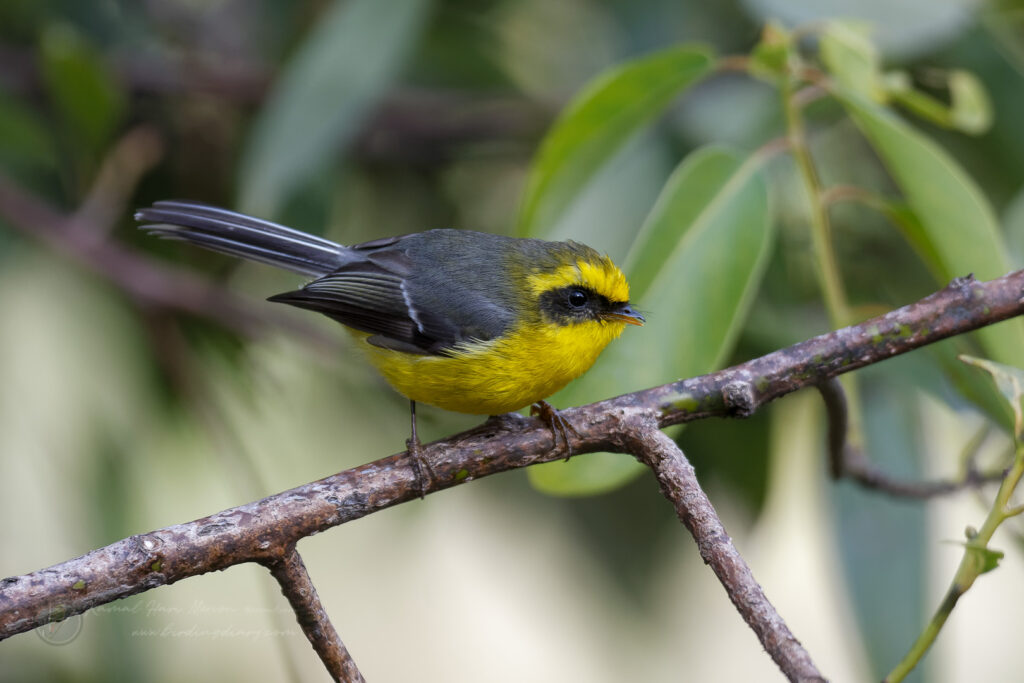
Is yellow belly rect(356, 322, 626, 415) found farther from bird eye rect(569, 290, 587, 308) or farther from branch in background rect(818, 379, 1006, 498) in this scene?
branch in background rect(818, 379, 1006, 498)

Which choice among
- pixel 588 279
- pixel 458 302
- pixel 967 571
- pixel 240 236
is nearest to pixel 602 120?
pixel 588 279

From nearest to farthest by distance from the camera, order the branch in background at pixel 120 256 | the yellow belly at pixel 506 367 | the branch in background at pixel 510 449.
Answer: the branch in background at pixel 510 449, the yellow belly at pixel 506 367, the branch in background at pixel 120 256

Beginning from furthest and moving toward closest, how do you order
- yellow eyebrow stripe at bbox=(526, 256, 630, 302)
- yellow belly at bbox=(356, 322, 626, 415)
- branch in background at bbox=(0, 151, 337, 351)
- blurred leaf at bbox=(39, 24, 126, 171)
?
branch in background at bbox=(0, 151, 337, 351), blurred leaf at bbox=(39, 24, 126, 171), yellow eyebrow stripe at bbox=(526, 256, 630, 302), yellow belly at bbox=(356, 322, 626, 415)

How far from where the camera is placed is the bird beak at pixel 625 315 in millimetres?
2033

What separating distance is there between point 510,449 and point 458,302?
602mm

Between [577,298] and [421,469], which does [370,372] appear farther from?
[421,469]

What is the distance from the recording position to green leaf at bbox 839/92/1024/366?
72.0 inches

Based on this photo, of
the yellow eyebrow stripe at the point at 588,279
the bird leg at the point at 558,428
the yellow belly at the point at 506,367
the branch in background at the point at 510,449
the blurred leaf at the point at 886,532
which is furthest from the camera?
the blurred leaf at the point at 886,532

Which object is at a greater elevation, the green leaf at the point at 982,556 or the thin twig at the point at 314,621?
the thin twig at the point at 314,621

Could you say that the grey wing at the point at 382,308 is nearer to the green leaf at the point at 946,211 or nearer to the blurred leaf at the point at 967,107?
the green leaf at the point at 946,211

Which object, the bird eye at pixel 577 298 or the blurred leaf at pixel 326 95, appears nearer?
the bird eye at pixel 577 298

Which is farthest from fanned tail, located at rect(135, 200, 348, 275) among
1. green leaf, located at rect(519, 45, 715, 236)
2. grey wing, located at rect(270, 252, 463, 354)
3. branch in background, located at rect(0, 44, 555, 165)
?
branch in background, located at rect(0, 44, 555, 165)

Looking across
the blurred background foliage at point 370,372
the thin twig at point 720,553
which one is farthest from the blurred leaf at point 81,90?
the thin twig at point 720,553

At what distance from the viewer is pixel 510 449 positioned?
5.42 feet
